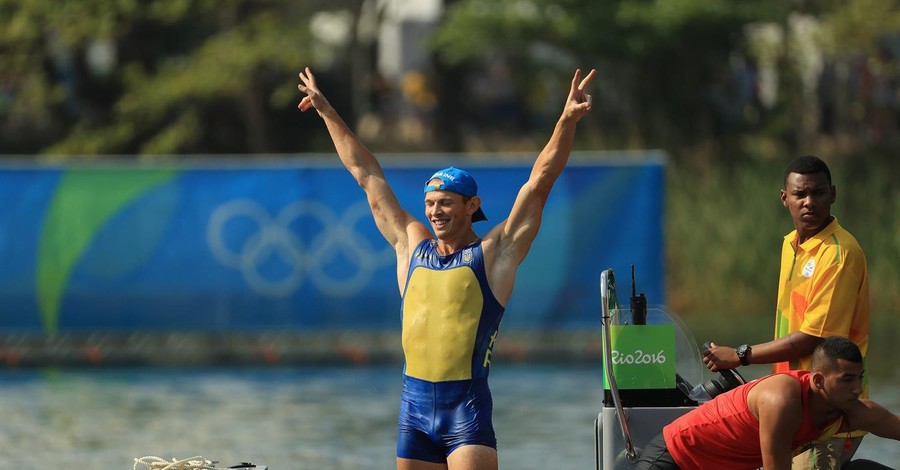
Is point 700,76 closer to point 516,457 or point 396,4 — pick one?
point 396,4

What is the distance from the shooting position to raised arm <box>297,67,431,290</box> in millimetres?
8453

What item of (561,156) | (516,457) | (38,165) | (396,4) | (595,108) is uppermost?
(396,4)

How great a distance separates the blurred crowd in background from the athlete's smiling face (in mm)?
20805

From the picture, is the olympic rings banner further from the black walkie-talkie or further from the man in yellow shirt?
the man in yellow shirt

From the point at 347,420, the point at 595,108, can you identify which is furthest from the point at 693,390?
the point at 595,108

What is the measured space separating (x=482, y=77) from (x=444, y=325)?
93.1ft

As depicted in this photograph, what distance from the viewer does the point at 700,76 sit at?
31.7m

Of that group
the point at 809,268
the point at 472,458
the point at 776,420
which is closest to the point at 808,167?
the point at 809,268

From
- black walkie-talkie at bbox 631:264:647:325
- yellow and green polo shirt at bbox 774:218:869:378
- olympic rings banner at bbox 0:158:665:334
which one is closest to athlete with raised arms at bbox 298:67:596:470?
black walkie-talkie at bbox 631:264:647:325

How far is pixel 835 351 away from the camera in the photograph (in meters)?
7.34

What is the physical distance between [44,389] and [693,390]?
35.4 feet

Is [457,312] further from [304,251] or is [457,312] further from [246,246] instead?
[246,246]

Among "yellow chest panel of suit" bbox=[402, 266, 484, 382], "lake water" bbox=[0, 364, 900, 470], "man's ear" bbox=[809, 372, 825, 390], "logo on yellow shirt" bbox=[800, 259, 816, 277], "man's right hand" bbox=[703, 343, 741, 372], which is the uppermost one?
"logo on yellow shirt" bbox=[800, 259, 816, 277]

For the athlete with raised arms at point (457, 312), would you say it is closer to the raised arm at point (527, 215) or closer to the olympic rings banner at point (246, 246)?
the raised arm at point (527, 215)
